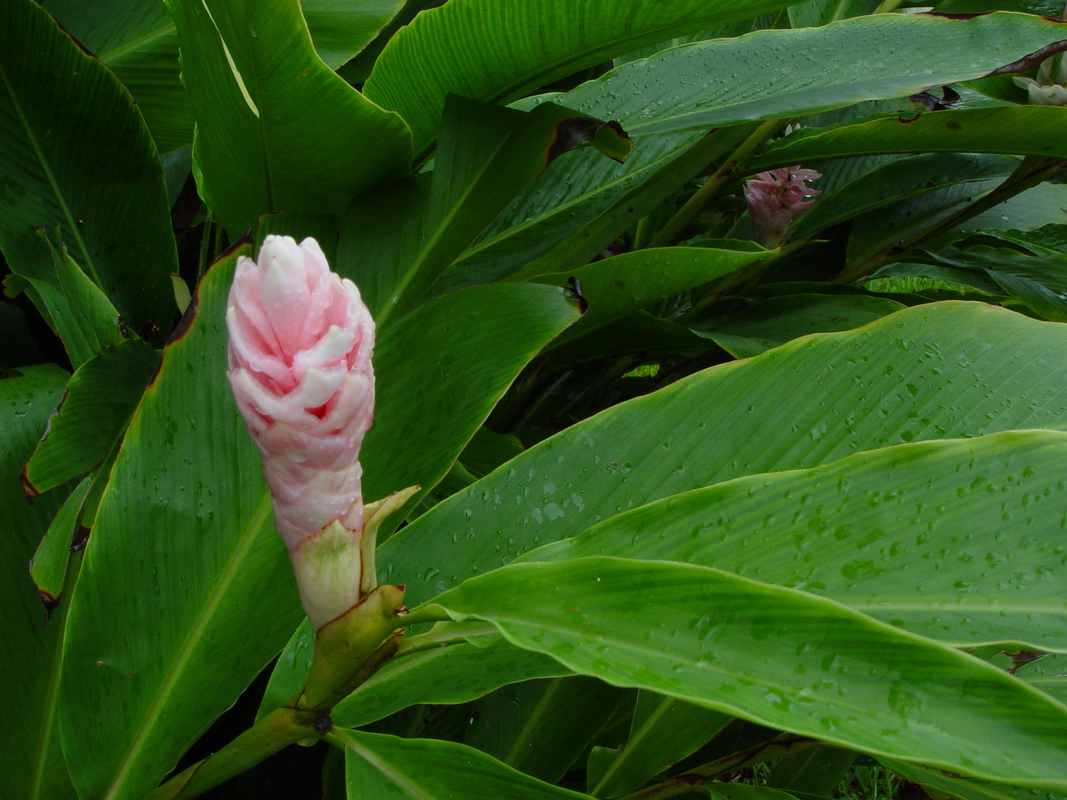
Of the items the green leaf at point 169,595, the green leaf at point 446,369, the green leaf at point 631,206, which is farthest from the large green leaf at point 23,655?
the green leaf at point 631,206

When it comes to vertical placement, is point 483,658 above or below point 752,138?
below

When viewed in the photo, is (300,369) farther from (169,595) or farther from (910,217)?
(910,217)

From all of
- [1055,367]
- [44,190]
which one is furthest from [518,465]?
[44,190]

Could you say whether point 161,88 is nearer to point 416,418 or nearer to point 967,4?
point 416,418

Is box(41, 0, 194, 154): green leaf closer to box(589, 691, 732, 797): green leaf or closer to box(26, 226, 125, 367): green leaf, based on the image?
box(26, 226, 125, 367): green leaf

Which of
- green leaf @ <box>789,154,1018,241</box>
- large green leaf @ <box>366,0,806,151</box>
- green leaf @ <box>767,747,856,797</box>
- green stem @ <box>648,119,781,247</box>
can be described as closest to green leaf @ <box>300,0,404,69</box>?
large green leaf @ <box>366,0,806,151</box>

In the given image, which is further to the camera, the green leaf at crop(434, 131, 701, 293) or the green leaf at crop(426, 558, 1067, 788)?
the green leaf at crop(434, 131, 701, 293)

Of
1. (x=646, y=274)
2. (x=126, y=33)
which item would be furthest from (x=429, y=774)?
(x=126, y=33)
